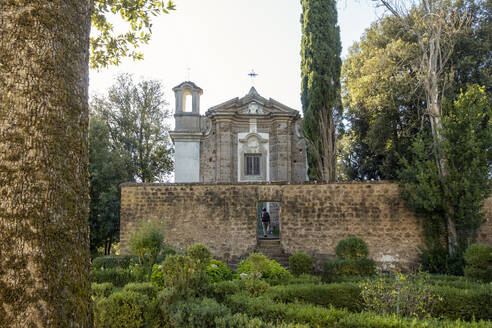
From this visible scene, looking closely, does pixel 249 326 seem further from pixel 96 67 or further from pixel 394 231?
pixel 394 231

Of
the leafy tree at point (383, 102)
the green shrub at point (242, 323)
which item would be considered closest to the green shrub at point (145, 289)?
the green shrub at point (242, 323)

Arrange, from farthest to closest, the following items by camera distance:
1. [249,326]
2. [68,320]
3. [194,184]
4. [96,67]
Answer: [194,184]
[96,67]
[249,326]
[68,320]

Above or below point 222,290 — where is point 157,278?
below

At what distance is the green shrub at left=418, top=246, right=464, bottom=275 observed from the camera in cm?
1034

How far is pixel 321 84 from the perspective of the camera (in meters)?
15.9

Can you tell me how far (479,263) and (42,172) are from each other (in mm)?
9925

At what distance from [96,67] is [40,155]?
5819 millimetres

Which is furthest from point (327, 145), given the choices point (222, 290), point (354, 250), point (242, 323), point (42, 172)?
point (42, 172)

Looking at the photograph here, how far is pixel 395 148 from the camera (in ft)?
55.0

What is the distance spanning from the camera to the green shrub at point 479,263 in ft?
28.2

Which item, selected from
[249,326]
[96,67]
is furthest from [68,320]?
[96,67]

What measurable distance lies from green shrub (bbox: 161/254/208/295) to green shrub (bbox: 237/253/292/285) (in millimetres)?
1224

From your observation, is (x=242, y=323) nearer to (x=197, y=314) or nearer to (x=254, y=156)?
(x=197, y=314)

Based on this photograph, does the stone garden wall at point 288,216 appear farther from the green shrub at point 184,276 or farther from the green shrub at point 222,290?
the green shrub at point 184,276
